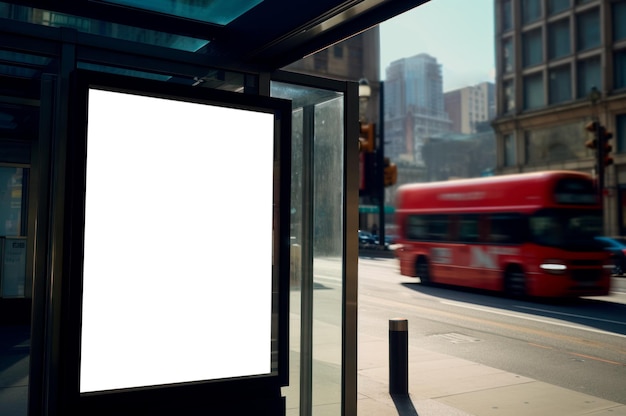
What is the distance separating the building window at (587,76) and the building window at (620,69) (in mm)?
1243

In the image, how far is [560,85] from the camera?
1884 inches

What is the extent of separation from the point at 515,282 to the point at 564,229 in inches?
74.1

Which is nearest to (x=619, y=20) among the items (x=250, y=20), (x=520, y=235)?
(x=520, y=235)

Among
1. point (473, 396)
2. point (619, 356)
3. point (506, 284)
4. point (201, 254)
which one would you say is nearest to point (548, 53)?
point (506, 284)

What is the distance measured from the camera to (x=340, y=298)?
15.3ft

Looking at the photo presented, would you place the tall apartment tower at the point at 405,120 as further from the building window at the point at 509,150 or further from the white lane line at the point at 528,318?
the white lane line at the point at 528,318

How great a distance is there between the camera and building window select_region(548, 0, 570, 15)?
156ft

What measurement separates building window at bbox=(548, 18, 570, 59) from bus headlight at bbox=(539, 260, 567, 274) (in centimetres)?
3754

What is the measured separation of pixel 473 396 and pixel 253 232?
13.1 feet

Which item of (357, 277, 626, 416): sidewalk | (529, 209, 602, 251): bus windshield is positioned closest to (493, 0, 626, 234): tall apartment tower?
(529, 209, 602, 251): bus windshield

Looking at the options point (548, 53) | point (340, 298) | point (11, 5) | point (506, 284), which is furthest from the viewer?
point (548, 53)

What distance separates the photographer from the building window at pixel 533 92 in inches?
1949

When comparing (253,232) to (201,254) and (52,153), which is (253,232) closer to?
(201,254)

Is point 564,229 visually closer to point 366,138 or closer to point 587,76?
point 366,138
